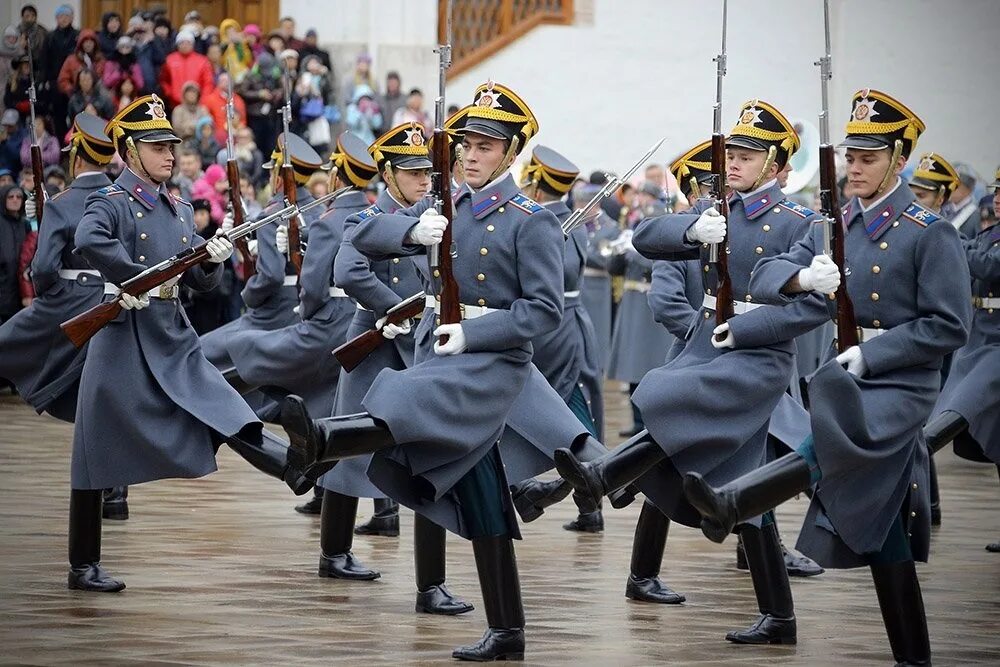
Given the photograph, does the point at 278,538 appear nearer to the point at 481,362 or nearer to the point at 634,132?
the point at 481,362

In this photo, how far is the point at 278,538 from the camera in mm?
8852

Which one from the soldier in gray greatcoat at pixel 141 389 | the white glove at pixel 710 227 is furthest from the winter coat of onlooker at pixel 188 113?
the white glove at pixel 710 227

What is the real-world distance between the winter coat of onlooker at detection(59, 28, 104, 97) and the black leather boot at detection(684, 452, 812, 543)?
1313 cm

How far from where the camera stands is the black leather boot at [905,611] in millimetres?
5918

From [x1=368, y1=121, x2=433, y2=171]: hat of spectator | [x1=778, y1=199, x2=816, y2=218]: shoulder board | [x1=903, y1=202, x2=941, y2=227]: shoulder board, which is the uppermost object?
[x1=903, y1=202, x2=941, y2=227]: shoulder board

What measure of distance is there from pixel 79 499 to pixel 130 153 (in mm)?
1470

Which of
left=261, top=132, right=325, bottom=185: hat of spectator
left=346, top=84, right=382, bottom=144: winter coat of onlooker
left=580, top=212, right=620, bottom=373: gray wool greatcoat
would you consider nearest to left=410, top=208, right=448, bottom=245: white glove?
left=261, top=132, right=325, bottom=185: hat of spectator

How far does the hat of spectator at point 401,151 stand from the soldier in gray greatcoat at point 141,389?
4.63 feet

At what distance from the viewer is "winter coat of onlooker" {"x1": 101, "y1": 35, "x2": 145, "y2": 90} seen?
18.4 m

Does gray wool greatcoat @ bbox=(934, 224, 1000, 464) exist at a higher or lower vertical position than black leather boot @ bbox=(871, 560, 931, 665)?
lower

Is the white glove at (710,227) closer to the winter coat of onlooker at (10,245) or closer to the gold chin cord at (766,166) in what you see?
the gold chin cord at (766,166)

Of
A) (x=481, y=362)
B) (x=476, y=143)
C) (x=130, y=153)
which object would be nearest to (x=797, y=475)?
(x=481, y=362)

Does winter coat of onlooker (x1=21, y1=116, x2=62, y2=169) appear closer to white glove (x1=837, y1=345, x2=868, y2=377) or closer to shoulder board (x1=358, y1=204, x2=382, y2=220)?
shoulder board (x1=358, y1=204, x2=382, y2=220)

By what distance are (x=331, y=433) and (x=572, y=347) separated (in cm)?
385
